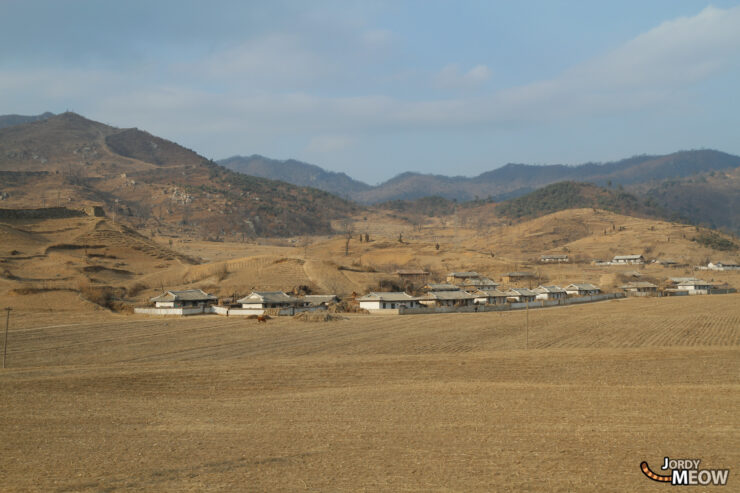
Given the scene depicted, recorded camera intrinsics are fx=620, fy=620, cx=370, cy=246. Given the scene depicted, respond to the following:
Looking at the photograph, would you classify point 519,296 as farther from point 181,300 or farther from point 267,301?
point 181,300

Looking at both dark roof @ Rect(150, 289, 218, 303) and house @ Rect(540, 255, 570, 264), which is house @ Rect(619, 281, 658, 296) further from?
dark roof @ Rect(150, 289, 218, 303)

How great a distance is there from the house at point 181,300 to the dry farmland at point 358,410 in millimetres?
13913

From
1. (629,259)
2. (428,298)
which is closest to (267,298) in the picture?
(428,298)

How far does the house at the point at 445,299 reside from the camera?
210ft

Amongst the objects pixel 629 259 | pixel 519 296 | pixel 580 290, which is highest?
pixel 629 259

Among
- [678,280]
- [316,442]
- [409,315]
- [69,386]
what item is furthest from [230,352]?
[678,280]

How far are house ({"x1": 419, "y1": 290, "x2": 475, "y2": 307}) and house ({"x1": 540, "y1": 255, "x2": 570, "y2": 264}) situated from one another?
176 feet

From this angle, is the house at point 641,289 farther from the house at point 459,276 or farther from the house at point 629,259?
the house at point 629,259

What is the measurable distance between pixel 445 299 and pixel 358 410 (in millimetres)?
44722

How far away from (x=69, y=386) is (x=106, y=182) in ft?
532

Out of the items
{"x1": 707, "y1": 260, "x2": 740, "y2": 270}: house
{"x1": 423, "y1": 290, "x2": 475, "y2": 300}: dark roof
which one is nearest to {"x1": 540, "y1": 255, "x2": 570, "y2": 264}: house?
{"x1": 707, "y1": 260, "x2": 740, "y2": 270}: house

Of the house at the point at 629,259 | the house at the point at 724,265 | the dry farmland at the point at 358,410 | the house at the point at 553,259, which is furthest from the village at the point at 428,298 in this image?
the house at the point at 553,259

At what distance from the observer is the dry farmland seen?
13688 millimetres

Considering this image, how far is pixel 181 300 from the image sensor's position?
55.4 metres
